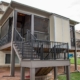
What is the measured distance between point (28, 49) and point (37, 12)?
376 cm

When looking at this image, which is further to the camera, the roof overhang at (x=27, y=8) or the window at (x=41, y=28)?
the window at (x=41, y=28)

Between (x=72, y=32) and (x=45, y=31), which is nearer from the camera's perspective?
(x=45, y=31)

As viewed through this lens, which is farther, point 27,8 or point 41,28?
point 41,28

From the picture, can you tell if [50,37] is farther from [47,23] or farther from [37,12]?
[37,12]

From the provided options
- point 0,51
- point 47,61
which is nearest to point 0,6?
point 0,51

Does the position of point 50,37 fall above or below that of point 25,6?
→ below

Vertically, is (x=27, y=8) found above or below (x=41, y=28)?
above

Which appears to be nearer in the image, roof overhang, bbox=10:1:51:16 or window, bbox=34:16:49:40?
roof overhang, bbox=10:1:51:16

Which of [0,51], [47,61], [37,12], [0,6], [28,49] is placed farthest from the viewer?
[0,6]

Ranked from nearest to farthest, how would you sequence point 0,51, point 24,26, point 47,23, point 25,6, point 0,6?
point 25,6
point 47,23
point 24,26
point 0,51
point 0,6

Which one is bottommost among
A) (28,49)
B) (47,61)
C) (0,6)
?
(47,61)

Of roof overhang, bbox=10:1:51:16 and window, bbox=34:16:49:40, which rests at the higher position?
roof overhang, bbox=10:1:51:16

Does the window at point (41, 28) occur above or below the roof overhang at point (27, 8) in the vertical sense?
below

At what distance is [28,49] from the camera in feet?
24.1
